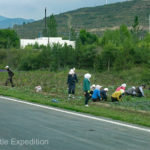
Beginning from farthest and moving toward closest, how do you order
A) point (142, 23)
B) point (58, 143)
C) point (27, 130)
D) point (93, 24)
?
point (93, 24), point (142, 23), point (27, 130), point (58, 143)

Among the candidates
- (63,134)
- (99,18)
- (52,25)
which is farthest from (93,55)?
(99,18)

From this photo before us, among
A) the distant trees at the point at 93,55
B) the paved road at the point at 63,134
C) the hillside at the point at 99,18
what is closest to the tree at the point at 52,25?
the hillside at the point at 99,18

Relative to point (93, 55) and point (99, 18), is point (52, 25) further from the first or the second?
point (93, 55)

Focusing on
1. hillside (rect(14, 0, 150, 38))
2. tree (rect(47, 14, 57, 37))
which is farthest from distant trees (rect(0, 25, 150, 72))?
hillside (rect(14, 0, 150, 38))

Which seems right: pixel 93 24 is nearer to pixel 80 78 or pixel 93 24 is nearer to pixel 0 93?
pixel 80 78

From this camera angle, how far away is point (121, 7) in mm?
122500

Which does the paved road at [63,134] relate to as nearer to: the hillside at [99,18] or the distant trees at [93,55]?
the distant trees at [93,55]

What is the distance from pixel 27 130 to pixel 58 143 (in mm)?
1787

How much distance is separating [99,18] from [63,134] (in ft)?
359

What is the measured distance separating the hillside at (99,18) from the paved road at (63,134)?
271 feet

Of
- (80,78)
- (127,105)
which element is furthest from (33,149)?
(80,78)

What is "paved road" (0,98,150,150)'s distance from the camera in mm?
8500

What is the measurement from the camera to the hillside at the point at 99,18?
10406cm

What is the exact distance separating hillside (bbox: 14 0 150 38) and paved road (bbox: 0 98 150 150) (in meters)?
82.5
